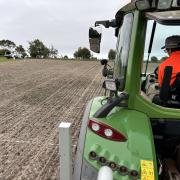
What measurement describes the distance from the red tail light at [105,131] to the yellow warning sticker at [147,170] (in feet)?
0.79

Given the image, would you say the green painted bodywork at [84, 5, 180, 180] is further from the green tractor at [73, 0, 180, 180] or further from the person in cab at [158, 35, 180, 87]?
the person in cab at [158, 35, 180, 87]

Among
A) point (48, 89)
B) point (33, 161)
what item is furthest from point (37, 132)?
point (48, 89)

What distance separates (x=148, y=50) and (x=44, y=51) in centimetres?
6088

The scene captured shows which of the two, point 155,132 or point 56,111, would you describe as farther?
point 56,111

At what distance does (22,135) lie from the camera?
5.61m

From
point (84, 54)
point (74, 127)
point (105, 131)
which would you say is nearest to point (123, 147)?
point (105, 131)

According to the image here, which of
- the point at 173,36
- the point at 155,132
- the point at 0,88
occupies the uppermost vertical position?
the point at 173,36

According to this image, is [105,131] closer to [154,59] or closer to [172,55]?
[172,55]

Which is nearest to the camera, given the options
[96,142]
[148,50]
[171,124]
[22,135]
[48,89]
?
[96,142]

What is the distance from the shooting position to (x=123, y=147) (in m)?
2.38

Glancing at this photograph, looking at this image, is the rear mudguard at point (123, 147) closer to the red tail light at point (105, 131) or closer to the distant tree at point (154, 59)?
the red tail light at point (105, 131)

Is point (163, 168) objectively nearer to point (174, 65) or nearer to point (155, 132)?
point (155, 132)

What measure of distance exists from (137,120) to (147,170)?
1.46 feet

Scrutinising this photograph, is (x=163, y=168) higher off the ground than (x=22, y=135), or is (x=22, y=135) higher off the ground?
(x=163, y=168)
